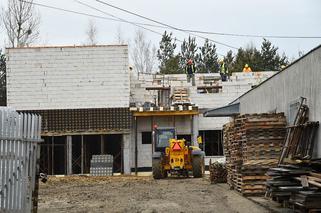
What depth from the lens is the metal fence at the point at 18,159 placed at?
9.19m

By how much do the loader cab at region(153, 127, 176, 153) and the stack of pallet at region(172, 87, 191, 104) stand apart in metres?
6.16

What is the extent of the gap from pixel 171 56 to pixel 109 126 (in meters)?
39.1

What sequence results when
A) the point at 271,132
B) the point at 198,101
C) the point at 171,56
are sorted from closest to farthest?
the point at 271,132 → the point at 198,101 → the point at 171,56

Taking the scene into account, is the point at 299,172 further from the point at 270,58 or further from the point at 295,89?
the point at 270,58

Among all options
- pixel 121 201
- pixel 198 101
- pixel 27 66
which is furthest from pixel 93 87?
pixel 121 201

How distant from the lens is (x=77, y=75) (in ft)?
111

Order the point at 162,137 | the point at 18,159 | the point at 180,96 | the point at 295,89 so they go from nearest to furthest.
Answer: the point at 18,159, the point at 295,89, the point at 162,137, the point at 180,96

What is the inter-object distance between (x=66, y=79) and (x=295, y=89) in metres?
20.7

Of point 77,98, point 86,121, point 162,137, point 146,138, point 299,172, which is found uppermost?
point 77,98

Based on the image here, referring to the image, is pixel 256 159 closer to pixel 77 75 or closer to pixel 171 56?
pixel 77 75

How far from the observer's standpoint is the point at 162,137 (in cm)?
2830

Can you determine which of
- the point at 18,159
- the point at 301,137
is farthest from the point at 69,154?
the point at 18,159

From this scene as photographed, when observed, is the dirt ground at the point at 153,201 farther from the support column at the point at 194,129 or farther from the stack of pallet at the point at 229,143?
the support column at the point at 194,129

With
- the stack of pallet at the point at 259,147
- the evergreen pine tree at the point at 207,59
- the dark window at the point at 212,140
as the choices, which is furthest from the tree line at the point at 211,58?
the stack of pallet at the point at 259,147
